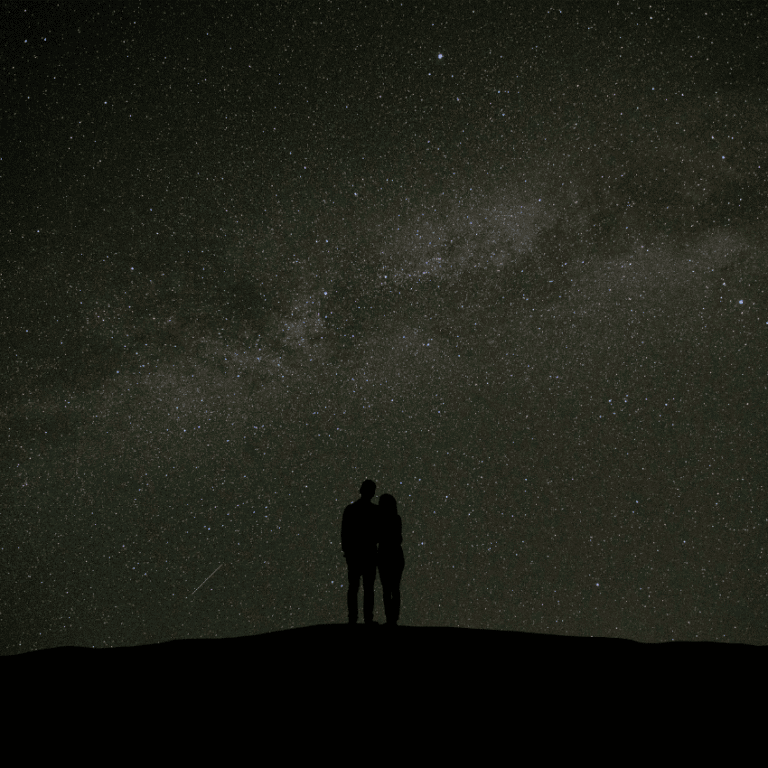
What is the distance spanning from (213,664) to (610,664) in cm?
330

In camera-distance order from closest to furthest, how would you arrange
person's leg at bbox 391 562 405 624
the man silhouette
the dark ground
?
1. the dark ground
2. the man silhouette
3. person's leg at bbox 391 562 405 624

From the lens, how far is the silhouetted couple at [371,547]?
5.57m

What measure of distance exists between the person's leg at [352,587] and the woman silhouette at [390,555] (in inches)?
9.7

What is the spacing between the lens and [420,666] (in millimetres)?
4457

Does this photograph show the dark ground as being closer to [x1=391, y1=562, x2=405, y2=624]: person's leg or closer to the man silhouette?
[x1=391, y1=562, x2=405, y2=624]: person's leg

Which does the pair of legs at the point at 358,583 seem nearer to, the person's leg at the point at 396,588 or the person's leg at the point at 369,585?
the person's leg at the point at 369,585

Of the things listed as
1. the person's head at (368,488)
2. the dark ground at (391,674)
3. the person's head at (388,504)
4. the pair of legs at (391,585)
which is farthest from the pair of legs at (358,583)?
the person's head at (368,488)

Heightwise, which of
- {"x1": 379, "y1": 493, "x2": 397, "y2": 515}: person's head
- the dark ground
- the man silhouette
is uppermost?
{"x1": 379, "y1": 493, "x2": 397, "y2": 515}: person's head

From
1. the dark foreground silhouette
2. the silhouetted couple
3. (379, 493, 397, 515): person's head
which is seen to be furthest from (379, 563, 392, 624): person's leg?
(379, 493, 397, 515): person's head

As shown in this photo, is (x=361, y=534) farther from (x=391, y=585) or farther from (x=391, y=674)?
(x=391, y=674)

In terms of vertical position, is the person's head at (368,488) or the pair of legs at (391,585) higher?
the person's head at (368,488)

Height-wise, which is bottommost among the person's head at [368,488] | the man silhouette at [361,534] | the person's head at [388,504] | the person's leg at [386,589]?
the person's leg at [386,589]

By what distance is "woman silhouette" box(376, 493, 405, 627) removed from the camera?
5.66 metres

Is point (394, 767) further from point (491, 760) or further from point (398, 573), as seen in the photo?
point (398, 573)
